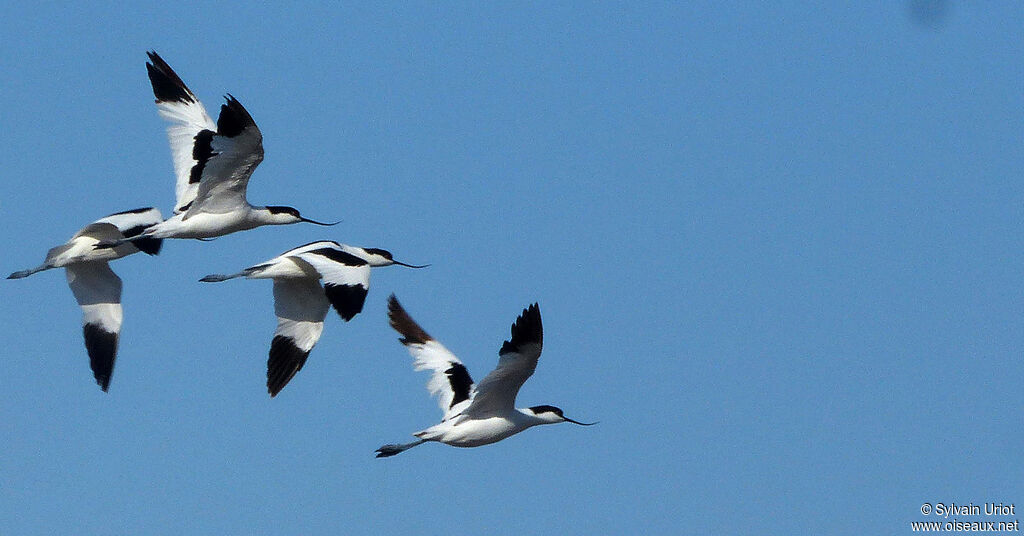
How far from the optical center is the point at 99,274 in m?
22.5

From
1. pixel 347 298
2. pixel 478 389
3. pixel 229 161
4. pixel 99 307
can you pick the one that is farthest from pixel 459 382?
pixel 99 307

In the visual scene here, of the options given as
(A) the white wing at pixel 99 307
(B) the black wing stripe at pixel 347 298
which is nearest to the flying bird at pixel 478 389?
(B) the black wing stripe at pixel 347 298

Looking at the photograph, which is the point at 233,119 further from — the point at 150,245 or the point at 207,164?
the point at 150,245

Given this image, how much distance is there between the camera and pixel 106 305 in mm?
22516

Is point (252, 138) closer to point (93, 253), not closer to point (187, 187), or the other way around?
point (187, 187)

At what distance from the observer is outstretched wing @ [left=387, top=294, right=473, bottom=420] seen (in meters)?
20.3

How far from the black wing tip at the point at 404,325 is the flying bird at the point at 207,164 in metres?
1.53

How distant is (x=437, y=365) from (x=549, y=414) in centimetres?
181

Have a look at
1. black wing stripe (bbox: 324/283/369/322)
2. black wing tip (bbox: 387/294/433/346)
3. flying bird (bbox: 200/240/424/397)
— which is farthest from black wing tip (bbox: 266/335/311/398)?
black wing stripe (bbox: 324/283/369/322)

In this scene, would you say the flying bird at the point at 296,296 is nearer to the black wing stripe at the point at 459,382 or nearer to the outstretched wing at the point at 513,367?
the black wing stripe at the point at 459,382

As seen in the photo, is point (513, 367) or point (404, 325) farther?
point (404, 325)

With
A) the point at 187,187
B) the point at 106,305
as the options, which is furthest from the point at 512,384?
the point at 106,305

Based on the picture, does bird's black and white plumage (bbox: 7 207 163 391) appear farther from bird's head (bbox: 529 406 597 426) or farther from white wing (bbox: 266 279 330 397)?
bird's head (bbox: 529 406 597 426)

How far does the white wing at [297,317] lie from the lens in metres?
21.0
